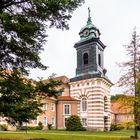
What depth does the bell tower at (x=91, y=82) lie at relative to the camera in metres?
62.8

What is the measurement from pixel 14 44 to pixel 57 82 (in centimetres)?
329

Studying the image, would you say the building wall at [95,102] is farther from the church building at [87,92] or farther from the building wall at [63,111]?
the building wall at [63,111]

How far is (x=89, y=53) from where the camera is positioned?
66.5m

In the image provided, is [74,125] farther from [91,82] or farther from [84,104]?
[91,82]

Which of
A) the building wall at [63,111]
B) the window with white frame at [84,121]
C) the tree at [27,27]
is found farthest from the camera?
the building wall at [63,111]

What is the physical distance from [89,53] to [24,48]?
47.5m

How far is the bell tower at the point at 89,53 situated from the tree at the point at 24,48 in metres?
44.3

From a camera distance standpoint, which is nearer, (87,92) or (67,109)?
(87,92)

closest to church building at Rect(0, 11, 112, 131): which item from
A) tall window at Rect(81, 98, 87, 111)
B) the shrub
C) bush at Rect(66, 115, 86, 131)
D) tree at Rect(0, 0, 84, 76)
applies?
tall window at Rect(81, 98, 87, 111)

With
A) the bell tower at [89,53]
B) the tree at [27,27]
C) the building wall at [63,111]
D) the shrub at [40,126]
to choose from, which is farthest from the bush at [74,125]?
the tree at [27,27]

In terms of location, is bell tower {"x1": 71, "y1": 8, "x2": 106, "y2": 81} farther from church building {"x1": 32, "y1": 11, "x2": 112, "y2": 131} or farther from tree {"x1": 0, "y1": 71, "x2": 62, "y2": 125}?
tree {"x1": 0, "y1": 71, "x2": 62, "y2": 125}

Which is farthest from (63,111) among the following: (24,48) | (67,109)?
(24,48)

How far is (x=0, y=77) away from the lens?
1955 centimetres

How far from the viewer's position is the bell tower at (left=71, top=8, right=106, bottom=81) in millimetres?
65562
